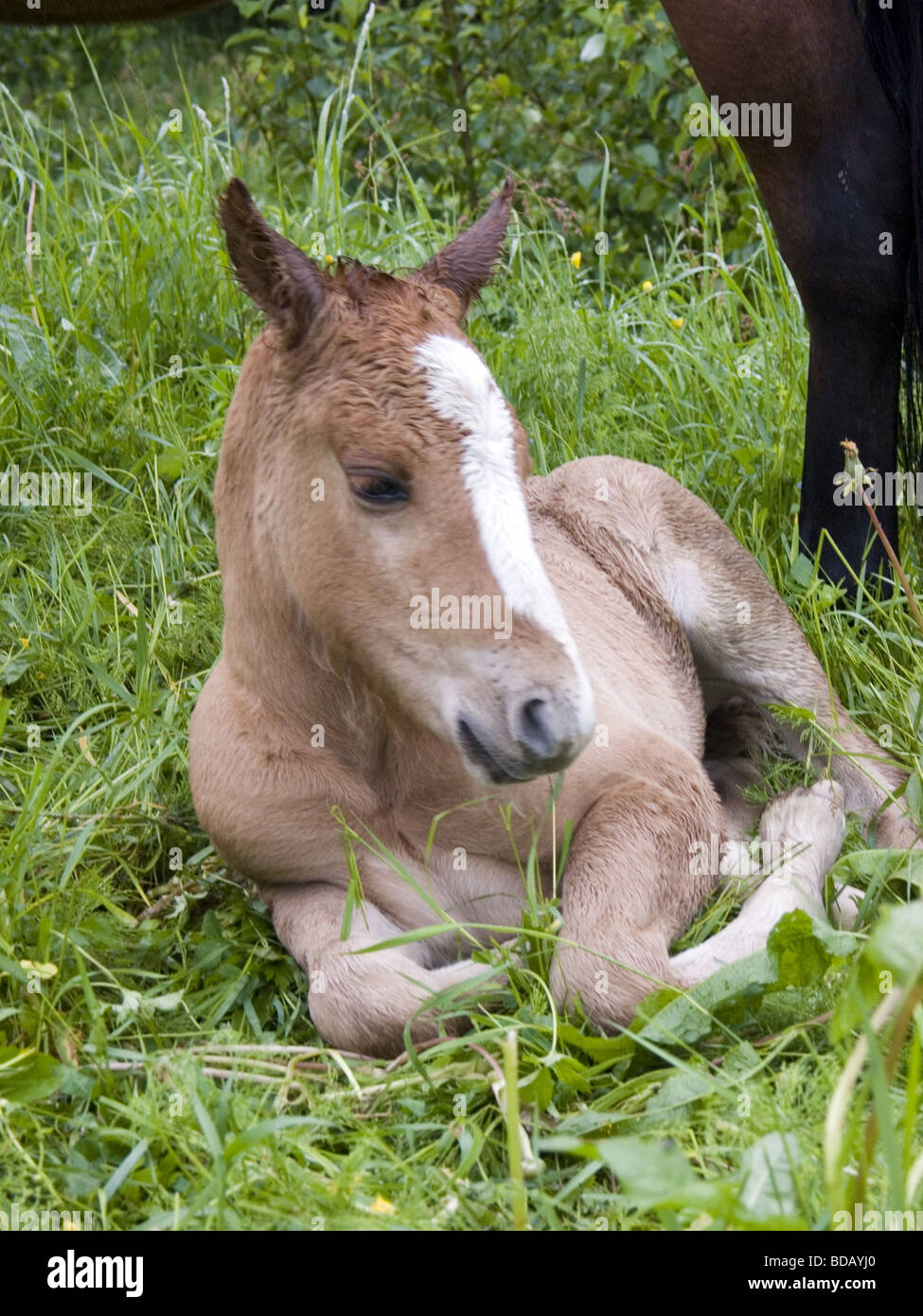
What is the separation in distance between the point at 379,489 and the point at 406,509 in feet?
0.22

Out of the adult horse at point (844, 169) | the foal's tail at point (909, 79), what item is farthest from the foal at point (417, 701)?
the foal's tail at point (909, 79)

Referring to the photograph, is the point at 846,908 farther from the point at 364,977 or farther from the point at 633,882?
the point at 364,977

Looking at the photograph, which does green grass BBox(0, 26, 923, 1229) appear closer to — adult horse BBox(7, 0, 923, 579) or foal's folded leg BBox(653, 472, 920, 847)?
foal's folded leg BBox(653, 472, 920, 847)

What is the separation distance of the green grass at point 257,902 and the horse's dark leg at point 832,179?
604mm

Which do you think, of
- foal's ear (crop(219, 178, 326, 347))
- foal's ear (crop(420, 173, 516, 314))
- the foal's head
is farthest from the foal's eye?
foal's ear (crop(420, 173, 516, 314))

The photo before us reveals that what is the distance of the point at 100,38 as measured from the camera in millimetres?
12141

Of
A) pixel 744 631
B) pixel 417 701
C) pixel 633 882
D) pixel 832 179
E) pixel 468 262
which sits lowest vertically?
pixel 633 882

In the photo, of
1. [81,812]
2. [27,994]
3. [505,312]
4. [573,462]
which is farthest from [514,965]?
[505,312]

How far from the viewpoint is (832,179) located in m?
3.81

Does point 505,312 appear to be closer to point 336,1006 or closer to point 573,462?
point 573,462

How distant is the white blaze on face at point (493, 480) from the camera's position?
2600mm

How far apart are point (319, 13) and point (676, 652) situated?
5885 mm

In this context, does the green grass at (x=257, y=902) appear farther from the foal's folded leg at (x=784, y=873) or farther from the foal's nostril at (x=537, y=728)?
the foal's nostril at (x=537, y=728)

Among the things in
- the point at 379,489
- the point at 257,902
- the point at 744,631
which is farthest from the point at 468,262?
the point at 257,902
